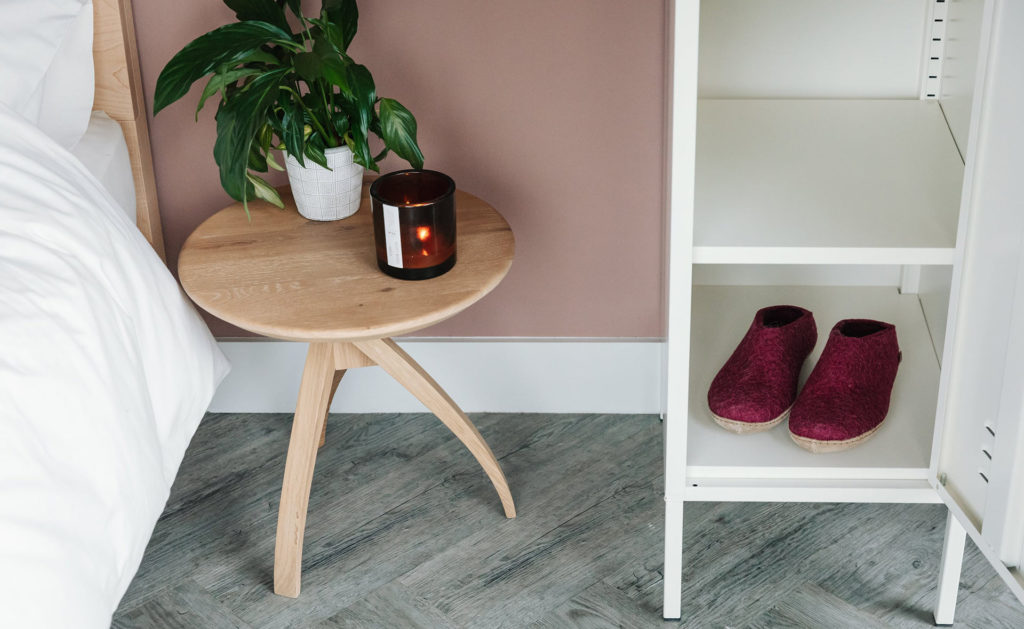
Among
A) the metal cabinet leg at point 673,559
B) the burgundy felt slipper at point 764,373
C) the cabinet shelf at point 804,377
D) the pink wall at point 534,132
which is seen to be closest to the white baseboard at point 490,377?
the pink wall at point 534,132

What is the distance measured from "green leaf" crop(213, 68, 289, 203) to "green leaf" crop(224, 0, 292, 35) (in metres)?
0.09

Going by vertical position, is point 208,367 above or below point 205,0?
below

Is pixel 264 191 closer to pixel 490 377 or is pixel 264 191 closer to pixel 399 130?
pixel 399 130

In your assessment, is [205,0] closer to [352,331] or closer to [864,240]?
[352,331]

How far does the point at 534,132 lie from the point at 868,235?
55 cm

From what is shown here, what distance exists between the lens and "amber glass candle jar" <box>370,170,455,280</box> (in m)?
1.13

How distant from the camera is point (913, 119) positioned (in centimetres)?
128

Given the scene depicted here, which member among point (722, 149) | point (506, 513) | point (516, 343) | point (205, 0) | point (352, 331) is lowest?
point (506, 513)

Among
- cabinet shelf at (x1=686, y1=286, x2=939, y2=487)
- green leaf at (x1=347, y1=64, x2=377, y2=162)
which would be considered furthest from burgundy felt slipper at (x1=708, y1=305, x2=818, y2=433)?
green leaf at (x1=347, y1=64, x2=377, y2=162)

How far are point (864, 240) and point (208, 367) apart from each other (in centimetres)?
81

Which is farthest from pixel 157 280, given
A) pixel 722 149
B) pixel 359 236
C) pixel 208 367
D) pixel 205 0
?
pixel 722 149

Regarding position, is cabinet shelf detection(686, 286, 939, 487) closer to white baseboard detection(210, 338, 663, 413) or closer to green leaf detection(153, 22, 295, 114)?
white baseboard detection(210, 338, 663, 413)

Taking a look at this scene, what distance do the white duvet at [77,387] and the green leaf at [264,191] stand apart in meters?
0.16

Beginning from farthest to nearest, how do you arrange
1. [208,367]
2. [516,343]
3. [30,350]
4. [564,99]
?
1. [516,343]
2. [564,99]
3. [208,367]
4. [30,350]
